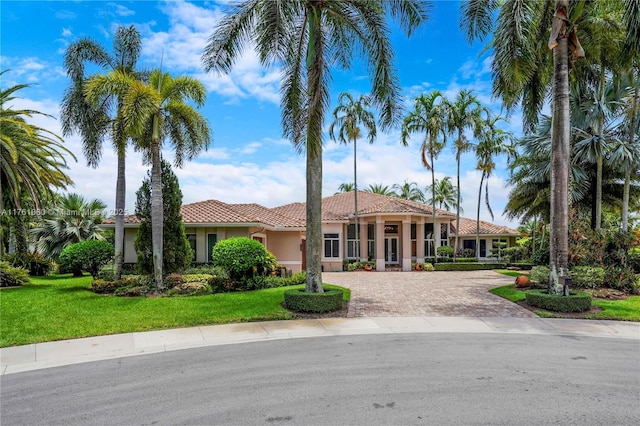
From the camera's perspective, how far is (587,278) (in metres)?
15.5

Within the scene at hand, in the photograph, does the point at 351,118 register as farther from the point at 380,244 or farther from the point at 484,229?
the point at 484,229

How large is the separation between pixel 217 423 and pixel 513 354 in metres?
5.72

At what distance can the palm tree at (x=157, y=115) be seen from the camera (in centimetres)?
1323

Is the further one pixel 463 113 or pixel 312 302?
pixel 463 113

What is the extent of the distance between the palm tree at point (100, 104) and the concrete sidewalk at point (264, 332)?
888 centimetres

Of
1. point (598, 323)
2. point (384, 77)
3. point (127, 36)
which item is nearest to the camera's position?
point (598, 323)

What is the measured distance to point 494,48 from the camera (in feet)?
46.3

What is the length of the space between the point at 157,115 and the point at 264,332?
963 cm

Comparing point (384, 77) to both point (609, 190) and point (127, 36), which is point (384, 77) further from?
point (609, 190)

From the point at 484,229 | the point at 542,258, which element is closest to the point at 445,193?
the point at 484,229

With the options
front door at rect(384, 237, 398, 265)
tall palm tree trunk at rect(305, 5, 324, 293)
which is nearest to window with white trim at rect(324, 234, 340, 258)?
front door at rect(384, 237, 398, 265)

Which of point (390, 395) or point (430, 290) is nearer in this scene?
point (390, 395)

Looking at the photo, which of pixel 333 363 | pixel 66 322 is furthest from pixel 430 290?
pixel 66 322

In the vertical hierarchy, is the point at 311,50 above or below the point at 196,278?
above
